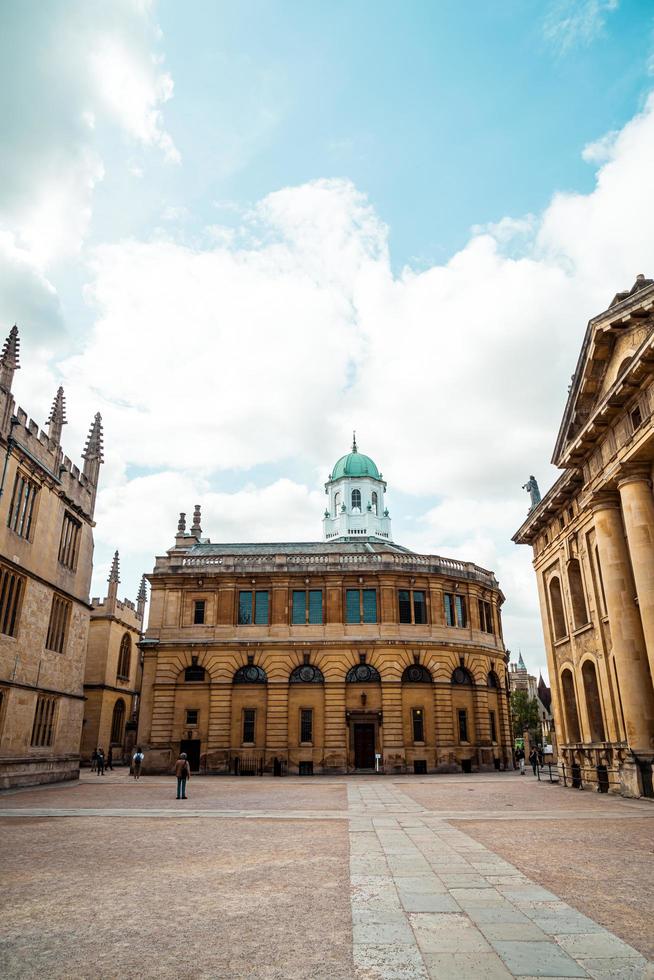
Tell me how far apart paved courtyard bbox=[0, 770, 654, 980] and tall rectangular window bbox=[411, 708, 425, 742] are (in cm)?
2308

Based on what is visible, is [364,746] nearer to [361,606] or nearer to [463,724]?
[463,724]

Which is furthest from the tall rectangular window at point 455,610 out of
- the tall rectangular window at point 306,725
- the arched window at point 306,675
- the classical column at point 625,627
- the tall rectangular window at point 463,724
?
the classical column at point 625,627

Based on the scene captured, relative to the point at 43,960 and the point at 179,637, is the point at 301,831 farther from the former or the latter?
the point at 179,637

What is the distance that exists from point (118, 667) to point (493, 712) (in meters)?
31.7

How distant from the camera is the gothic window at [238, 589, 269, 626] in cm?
4072

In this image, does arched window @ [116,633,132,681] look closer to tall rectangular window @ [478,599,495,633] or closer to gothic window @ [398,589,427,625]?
gothic window @ [398,589,427,625]

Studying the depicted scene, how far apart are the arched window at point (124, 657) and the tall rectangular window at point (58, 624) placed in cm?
2654

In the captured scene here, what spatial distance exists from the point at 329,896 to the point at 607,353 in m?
19.6

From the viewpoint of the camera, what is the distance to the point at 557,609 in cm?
3005

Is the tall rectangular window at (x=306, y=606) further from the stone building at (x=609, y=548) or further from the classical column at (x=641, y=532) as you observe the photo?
the classical column at (x=641, y=532)

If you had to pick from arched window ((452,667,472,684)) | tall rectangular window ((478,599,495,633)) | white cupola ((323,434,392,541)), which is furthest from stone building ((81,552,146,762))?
tall rectangular window ((478,599,495,633))

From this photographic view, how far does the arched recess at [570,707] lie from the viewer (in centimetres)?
2736

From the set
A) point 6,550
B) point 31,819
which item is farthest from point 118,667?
point 31,819

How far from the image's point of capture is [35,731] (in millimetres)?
27594
